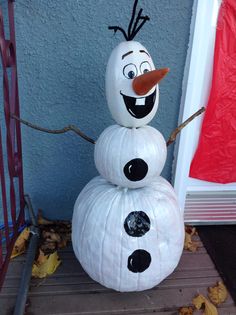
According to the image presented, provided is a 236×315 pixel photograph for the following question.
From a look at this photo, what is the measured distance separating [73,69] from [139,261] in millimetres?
917

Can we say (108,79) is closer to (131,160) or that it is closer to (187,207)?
(131,160)

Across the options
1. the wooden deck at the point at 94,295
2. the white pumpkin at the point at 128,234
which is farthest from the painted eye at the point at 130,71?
the wooden deck at the point at 94,295

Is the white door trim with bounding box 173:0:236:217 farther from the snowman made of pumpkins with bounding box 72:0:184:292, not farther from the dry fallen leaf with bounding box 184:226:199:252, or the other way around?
the snowman made of pumpkins with bounding box 72:0:184:292

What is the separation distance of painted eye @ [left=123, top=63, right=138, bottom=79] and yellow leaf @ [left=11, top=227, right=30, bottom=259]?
3.33 ft

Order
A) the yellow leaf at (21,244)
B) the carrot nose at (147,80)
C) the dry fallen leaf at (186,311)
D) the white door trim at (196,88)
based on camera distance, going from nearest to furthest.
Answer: the carrot nose at (147,80), the dry fallen leaf at (186,311), the white door trim at (196,88), the yellow leaf at (21,244)

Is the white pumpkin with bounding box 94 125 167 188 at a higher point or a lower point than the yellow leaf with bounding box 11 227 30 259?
higher

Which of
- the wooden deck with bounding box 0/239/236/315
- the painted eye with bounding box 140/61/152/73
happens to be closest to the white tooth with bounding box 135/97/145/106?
the painted eye with bounding box 140/61/152/73

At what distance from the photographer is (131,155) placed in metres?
1.20

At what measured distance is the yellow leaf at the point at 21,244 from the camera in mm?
1640

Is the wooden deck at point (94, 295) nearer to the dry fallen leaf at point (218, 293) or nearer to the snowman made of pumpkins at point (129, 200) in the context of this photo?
the dry fallen leaf at point (218, 293)

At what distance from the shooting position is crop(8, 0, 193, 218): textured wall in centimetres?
145

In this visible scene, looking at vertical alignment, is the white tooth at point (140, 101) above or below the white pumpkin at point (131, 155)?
above

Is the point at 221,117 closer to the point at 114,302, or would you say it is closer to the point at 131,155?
the point at 131,155

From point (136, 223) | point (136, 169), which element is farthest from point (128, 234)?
point (136, 169)
